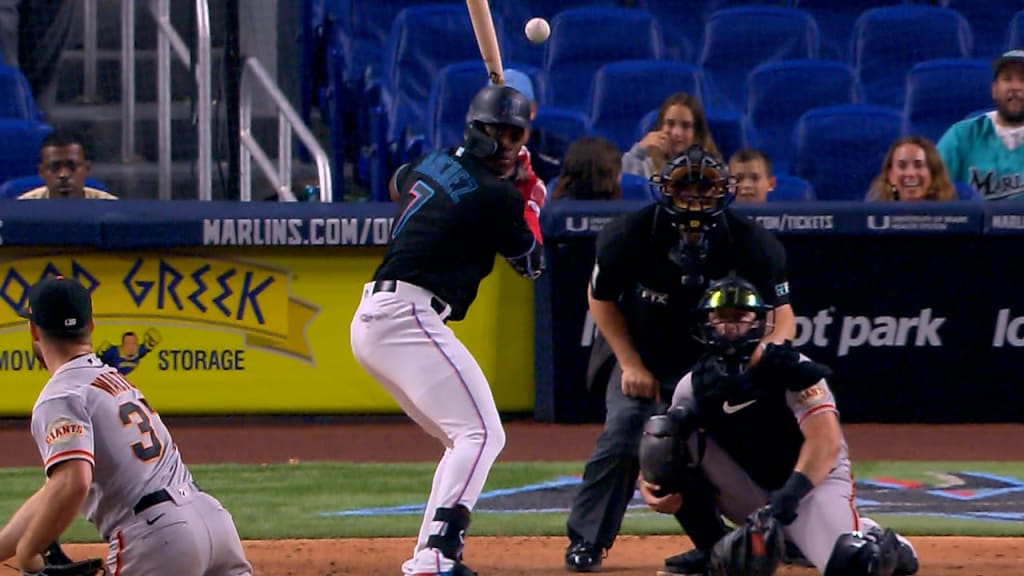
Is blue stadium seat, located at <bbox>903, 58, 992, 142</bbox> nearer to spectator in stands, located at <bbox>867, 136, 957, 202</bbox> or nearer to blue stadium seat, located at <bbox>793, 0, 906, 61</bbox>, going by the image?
blue stadium seat, located at <bbox>793, 0, 906, 61</bbox>

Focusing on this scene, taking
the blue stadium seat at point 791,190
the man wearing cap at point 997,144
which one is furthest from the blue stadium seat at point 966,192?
the blue stadium seat at point 791,190

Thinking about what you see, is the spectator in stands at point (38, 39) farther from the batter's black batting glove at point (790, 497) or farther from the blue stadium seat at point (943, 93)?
the batter's black batting glove at point (790, 497)

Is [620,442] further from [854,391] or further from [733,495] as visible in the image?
[854,391]

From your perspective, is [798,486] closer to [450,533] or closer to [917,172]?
[450,533]

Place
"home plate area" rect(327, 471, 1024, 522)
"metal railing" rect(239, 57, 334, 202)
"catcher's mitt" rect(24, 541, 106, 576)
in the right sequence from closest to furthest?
"catcher's mitt" rect(24, 541, 106, 576)
"home plate area" rect(327, 471, 1024, 522)
"metal railing" rect(239, 57, 334, 202)

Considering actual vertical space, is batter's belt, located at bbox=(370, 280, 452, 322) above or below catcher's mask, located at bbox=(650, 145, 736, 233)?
below

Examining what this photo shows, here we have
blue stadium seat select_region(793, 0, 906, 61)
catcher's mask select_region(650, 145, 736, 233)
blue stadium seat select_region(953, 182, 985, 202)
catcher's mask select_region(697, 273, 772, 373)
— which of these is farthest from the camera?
blue stadium seat select_region(793, 0, 906, 61)

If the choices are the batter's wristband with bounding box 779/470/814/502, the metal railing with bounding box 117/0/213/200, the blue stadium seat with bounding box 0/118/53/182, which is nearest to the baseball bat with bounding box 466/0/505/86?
the batter's wristband with bounding box 779/470/814/502

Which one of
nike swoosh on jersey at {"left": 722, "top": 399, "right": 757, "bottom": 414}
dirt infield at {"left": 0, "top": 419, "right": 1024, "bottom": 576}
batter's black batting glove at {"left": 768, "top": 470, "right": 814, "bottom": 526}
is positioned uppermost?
nike swoosh on jersey at {"left": 722, "top": 399, "right": 757, "bottom": 414}
